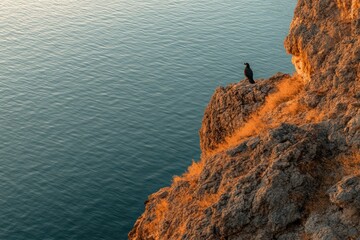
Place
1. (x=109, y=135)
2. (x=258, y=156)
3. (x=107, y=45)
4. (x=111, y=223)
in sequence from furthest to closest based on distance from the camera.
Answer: (x=107, y=45) → (x=109, y=135) → (x=111, y=223) → (x=258, y=156)

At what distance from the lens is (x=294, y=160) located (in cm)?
2488

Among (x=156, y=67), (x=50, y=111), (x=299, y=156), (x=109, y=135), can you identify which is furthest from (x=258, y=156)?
(x=156, y=67)

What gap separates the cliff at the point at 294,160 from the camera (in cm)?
2359

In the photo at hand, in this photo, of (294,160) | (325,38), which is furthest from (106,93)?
(294,160)

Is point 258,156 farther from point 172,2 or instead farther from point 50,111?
point 172,2

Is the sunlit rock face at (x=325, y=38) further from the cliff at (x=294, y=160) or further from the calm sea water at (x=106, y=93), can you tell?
the calm sea water at (x=106, y=93)

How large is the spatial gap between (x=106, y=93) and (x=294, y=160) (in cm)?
8661

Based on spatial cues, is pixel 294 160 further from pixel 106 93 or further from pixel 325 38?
pixel 106 93

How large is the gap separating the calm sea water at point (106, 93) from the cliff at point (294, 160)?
41.7 m

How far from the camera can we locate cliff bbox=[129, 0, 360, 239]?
23594 mm

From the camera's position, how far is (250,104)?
121ft

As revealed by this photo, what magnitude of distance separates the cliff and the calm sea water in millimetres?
41749

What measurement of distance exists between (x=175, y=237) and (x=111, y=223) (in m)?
46.6

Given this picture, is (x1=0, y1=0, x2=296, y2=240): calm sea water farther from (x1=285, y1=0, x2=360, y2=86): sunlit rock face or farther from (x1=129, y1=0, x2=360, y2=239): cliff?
(x1=285, y1=0, x2=360, y2=86): sunlit rock face
